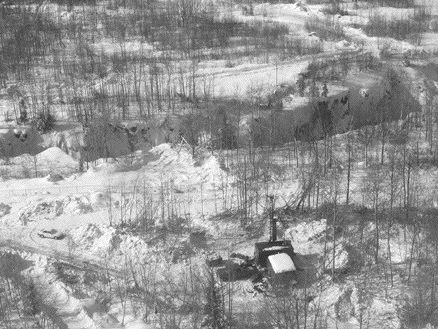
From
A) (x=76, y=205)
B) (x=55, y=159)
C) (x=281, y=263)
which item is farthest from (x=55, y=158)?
(x=281, y=263)

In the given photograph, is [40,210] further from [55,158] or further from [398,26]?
[398,26]

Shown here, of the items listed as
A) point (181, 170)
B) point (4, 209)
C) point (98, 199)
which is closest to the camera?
point (4, 209)

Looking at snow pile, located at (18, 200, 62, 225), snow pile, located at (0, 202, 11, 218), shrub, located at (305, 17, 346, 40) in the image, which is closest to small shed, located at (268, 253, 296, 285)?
snow pile, located at (18, 200, 62, 225)

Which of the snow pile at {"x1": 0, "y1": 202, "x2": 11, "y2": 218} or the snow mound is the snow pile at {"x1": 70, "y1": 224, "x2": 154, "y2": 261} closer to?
the snow pile at {"x1": 0, "y1": 202, "x2": 11, "y2": 218}

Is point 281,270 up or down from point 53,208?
down

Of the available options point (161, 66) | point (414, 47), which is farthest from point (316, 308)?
point (414, 47)

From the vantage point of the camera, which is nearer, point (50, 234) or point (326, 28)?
point (50, 234)
